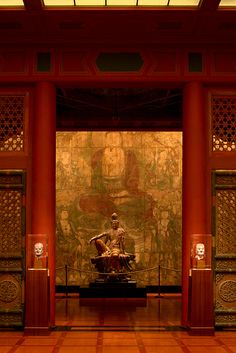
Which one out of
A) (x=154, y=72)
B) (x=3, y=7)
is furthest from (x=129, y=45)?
(x=3, y=7)

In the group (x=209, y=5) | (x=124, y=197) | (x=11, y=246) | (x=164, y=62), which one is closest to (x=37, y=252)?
(x=11, y=246)

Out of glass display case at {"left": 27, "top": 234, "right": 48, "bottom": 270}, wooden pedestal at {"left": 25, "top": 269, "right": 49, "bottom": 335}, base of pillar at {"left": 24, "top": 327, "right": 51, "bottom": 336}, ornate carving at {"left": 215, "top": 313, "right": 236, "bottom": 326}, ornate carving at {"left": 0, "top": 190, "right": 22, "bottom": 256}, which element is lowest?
base of pillar at {"left": 24, "top": 327, "right": 51, "bottom": 336}

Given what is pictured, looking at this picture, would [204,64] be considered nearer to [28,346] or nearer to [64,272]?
[28,346]

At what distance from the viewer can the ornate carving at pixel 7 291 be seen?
9953 millimetres

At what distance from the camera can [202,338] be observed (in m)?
9.36

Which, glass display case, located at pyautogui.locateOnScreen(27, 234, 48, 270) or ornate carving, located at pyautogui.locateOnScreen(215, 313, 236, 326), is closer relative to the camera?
glass display case, located at pyautogui.locateOnScreen(27, 234, 48, 270)

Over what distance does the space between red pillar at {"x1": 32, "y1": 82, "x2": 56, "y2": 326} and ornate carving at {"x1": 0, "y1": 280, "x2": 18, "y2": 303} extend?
1.99 ft

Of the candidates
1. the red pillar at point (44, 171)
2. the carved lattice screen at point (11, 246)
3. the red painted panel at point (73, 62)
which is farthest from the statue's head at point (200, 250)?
the red painted panel at point (73, 62)

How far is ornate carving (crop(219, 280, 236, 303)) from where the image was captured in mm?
10008

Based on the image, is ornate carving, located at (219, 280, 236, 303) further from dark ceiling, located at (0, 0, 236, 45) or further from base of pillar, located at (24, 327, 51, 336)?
dark ceiling, located at (0, 0, 236, 45)

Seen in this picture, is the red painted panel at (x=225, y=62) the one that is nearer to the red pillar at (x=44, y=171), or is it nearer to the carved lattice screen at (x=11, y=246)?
the red pillar at (x=44, y=171)

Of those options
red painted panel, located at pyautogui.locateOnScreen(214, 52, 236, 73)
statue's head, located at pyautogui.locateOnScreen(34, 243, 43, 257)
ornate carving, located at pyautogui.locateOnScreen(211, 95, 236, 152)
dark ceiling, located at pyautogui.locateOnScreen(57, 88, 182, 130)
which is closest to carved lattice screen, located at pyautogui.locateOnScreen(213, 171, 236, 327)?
ornate carving, located at pyautogui.locateOnScreen(211, 95, 236, 152)

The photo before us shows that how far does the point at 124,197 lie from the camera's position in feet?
54.6

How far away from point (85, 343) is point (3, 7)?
5.16 m
